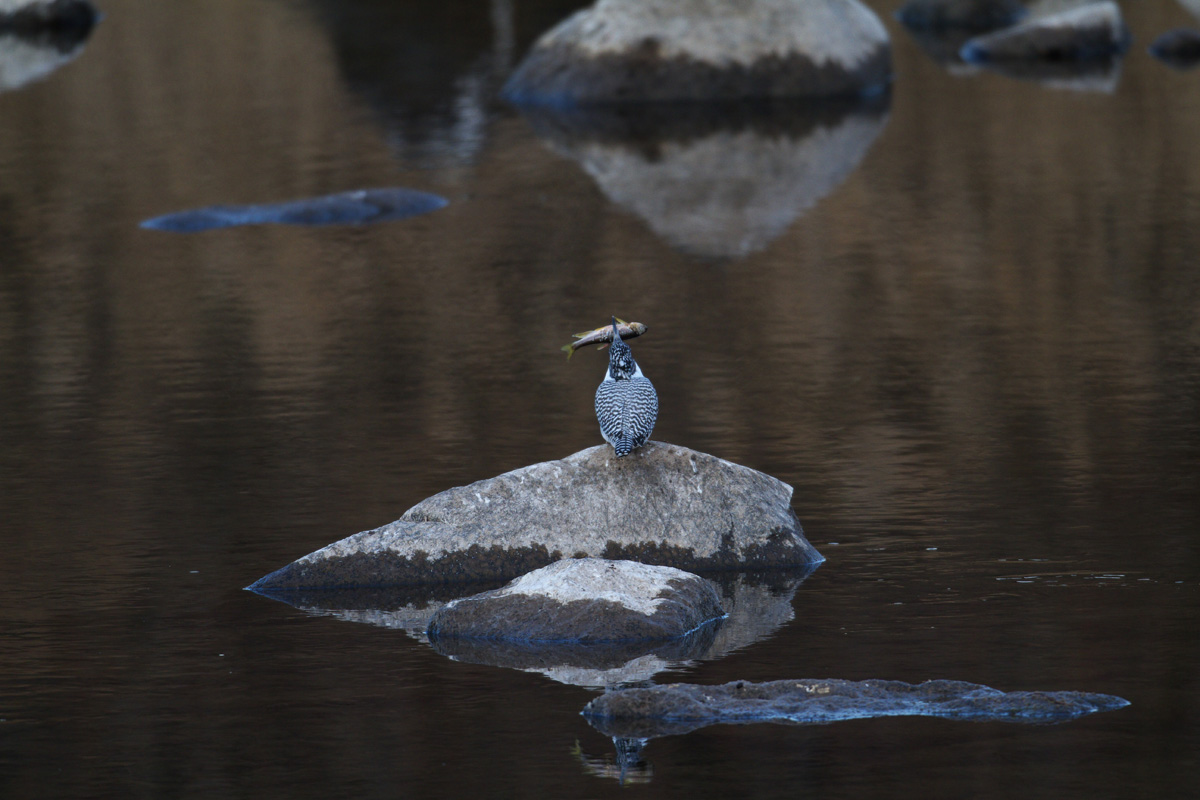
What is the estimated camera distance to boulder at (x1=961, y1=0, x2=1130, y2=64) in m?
30.9

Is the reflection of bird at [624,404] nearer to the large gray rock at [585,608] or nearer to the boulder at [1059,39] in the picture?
the large gray rock at [585,608]

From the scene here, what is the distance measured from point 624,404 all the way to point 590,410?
3059 millimetres

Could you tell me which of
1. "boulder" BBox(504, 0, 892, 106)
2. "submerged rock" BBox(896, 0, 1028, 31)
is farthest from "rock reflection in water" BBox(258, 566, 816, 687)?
"submerged rock" BBox(896, 0, 1028, 31)

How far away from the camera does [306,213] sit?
1883cm

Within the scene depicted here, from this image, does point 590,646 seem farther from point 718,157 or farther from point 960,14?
point 960,14

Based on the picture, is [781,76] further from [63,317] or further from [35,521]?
[35,521]

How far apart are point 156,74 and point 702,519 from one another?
2463cm

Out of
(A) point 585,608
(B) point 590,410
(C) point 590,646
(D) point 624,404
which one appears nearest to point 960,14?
(B) point 590,410

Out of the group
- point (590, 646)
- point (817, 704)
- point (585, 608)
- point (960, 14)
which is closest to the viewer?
point (817, 704)

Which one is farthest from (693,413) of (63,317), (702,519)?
(63,317)

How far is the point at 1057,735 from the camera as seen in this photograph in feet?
21.0

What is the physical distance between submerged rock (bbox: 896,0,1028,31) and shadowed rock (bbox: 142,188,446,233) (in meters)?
18.6

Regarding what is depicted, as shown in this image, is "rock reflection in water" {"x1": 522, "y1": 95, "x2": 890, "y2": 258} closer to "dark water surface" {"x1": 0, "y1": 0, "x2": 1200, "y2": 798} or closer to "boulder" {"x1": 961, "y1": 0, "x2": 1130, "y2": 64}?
"dark water surface" {"x1": 0, "y1": 0, "x2": 1200, "y2": 798}

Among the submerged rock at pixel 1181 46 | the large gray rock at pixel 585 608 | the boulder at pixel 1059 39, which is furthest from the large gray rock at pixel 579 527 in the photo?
the submerged rock at pixel 1181 46
